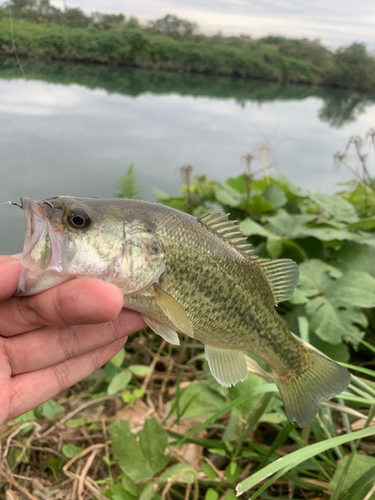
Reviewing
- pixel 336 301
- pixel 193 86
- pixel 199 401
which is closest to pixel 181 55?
pixel 193 86

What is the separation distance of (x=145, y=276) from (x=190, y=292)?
0.21m

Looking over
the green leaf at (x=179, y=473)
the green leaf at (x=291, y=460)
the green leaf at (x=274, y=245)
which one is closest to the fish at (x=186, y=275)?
the green leaf at (x=291, y=460)

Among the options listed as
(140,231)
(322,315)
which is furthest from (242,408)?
(140,231)

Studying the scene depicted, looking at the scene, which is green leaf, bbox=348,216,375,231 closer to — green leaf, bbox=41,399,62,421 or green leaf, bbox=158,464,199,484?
green leaf, bbox=158,464,199,484

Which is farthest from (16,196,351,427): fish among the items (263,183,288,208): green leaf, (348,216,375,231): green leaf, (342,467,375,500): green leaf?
(263,183,288,208): green leaf

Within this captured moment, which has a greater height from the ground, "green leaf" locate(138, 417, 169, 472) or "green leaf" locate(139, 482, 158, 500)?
"green leaf" locate(138, 417, 169, 472)

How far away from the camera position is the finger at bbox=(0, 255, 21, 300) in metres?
1.22

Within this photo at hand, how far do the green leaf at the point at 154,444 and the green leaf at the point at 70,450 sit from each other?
2.33 feet

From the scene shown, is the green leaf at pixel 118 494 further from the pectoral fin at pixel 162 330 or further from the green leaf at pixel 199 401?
the pectoral fin at pixel 162 330

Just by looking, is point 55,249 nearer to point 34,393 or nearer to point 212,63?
point 34,393

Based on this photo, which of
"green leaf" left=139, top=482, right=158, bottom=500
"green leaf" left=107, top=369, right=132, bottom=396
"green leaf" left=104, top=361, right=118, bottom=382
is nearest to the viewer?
"green leaf" left=139, top=482, right=158, bottom=500

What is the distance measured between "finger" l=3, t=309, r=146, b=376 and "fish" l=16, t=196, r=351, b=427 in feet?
0.59

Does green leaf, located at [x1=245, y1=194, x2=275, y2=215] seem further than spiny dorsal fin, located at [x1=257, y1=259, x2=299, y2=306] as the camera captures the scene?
Yes

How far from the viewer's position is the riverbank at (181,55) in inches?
91.3
